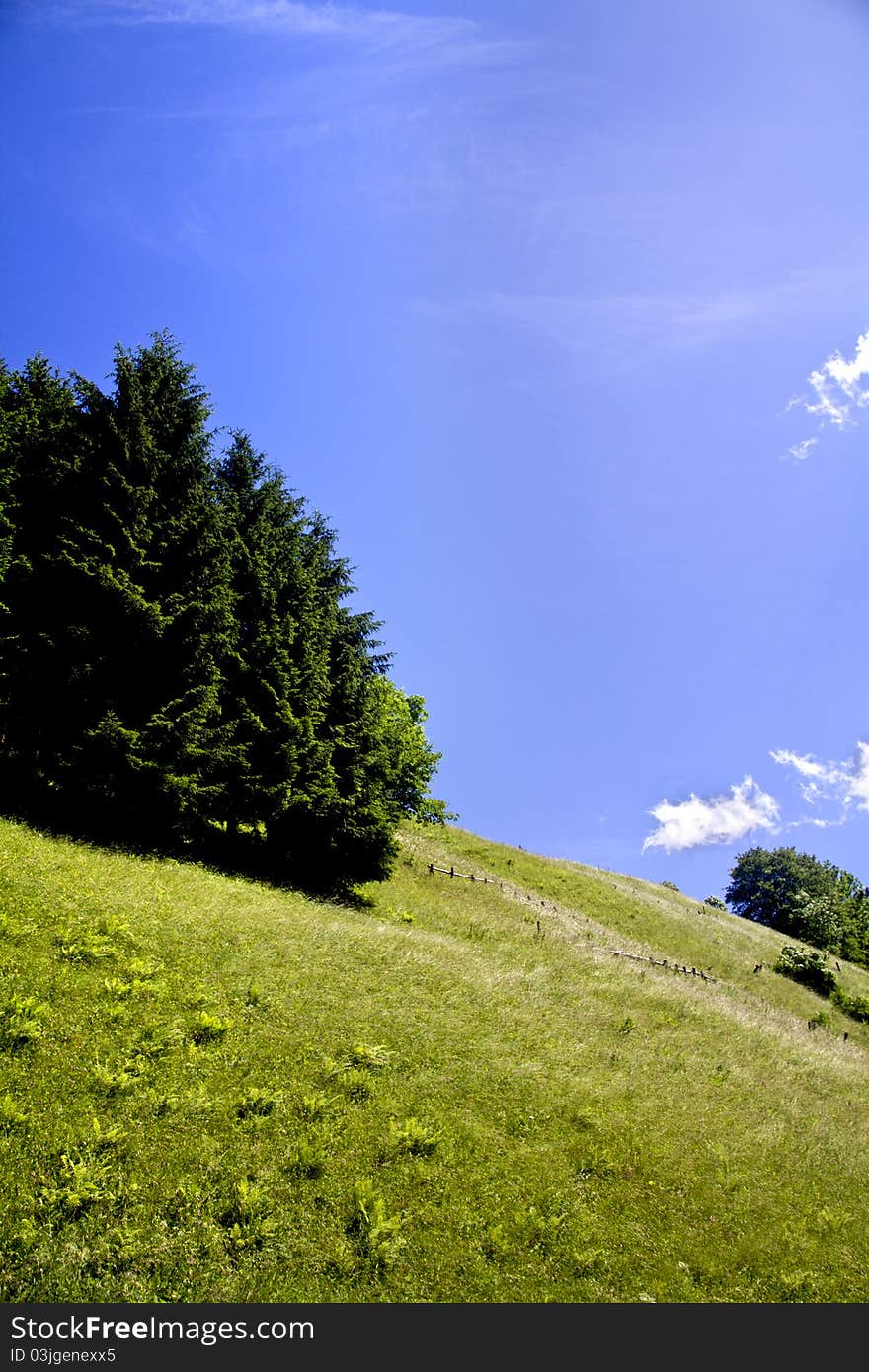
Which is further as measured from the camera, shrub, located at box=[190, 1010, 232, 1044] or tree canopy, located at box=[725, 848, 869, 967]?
tree canopy, located at box=[725, 848, 869, 967]

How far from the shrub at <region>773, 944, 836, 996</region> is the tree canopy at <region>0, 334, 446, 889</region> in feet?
112

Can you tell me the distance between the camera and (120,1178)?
316 inches

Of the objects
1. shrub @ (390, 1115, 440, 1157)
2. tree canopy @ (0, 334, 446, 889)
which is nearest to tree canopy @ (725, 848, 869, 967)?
tree canopy @ (0, 334, 446, 889)

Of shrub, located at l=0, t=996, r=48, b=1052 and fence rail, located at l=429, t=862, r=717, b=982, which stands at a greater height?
fence rail, located at l=429, t=862, r=717, b=982

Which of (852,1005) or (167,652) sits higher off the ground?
(167,652)

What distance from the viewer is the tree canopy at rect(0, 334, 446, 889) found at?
17453mm

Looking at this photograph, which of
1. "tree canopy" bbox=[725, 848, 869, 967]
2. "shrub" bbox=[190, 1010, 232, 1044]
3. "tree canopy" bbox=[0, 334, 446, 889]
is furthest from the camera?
"tree canopy" bbox=[725, 848, 869, 967]

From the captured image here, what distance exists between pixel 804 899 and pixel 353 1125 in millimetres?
71570

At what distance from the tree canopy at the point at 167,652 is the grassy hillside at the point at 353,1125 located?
3.00 meters

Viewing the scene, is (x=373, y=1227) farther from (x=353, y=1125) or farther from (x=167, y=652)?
(x=167, y=652)

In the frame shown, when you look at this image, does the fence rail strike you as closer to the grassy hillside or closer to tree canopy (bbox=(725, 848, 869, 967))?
the grassy hillside

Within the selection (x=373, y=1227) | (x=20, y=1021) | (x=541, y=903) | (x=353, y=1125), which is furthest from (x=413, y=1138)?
(x=541, y=903)

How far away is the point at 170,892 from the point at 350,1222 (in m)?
9.59

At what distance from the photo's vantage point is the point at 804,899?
6412 centimetres
